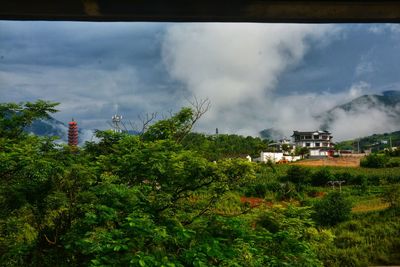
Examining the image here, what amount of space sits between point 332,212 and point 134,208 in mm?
13112

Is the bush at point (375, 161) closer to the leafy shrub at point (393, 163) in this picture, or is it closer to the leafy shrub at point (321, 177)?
the leafy shrub at point (393, 163)

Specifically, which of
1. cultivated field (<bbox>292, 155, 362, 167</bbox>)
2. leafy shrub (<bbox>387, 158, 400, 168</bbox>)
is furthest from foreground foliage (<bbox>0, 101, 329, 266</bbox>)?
cultivated field (<bbox>292, 155, 362, 167</bbox>)

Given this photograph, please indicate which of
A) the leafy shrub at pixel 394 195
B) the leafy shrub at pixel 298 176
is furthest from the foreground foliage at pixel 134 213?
the leafy shrub at pixel 298 176

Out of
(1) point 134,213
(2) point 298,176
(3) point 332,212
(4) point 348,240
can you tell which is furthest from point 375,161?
(1) point 134,213

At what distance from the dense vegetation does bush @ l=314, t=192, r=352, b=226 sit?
37.1 feet

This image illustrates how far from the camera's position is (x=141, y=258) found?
6.36ft

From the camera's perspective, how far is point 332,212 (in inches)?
570

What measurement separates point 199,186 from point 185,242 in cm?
76

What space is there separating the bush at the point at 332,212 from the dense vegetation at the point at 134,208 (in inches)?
445

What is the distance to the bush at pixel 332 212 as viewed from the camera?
14375mm

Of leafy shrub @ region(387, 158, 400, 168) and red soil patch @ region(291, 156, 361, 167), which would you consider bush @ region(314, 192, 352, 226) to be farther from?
red soil patch @ region(291, 156, 361, 167)

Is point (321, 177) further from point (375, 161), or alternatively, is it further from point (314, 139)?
point (314, 139)
